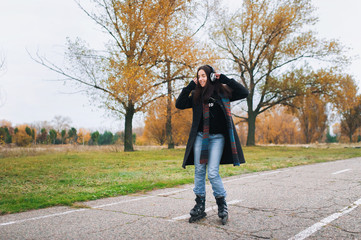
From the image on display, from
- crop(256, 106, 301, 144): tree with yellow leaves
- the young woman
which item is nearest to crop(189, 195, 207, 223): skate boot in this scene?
the young woman

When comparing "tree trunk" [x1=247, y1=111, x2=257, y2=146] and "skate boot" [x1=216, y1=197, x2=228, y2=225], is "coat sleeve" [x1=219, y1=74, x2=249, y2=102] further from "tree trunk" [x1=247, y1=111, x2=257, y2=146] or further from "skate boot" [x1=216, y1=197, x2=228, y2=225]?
"tree trunk" [x1=247, y1=111, x2=257, y2=146]

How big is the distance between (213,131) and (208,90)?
22.0 inches

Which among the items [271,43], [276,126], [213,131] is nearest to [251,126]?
[271,43]

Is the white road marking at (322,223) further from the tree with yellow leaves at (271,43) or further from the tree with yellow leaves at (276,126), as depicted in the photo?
the tree with yellow leaves at (276,126)

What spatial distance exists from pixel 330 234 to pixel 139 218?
2.35 m

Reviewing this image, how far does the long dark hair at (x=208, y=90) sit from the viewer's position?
3996 mm

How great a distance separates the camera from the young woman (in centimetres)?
395

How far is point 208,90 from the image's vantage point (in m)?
4.00

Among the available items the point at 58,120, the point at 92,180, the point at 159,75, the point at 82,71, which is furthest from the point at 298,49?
the point at 58,120

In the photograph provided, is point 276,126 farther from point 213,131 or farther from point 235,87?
point 213,131

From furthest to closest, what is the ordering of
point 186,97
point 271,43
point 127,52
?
point 271,43 < point 127,52 < point 186,97

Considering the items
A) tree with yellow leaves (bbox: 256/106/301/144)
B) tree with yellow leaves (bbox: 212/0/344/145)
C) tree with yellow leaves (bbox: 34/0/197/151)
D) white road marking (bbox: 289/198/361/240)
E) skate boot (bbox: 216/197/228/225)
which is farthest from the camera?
tree with yellow leaves (bbox: 256/106/301/144)

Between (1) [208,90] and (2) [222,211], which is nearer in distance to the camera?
(2) [222,211]

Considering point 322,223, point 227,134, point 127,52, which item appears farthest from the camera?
point 127,52
